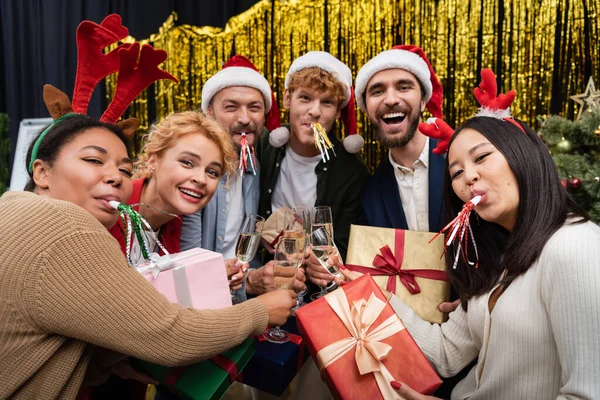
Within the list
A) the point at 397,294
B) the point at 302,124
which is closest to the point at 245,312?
the point at 397,294

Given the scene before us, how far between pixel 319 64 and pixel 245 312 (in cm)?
194

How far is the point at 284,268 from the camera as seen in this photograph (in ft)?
4.90

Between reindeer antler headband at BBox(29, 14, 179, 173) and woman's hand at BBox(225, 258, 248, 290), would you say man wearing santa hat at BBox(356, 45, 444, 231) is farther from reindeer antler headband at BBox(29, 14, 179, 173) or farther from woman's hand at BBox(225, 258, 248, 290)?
reindeer antler headband at BBox(29, 14, 179, 173)

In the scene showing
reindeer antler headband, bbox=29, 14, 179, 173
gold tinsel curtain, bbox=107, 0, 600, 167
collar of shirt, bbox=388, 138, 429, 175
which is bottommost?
collar of shirt, bbox=388, 138, 429, 175

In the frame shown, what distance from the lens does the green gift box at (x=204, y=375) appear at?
120cm

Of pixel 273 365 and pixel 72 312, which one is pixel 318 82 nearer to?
pixel 273 365

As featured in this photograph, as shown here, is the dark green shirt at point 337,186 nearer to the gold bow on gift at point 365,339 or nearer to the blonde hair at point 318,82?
the blonde hair at point 318,82

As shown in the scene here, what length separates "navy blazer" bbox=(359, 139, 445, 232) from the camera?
2209 mm

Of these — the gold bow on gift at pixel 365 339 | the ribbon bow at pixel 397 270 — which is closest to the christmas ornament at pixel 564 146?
the ribbon bow at pixel 397 270

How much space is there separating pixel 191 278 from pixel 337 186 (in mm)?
1508

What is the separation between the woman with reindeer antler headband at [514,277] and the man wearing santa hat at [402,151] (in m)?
0.60

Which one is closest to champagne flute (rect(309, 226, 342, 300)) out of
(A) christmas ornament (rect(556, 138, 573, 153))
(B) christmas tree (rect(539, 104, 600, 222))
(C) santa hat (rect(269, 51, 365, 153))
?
(C) santa hat (rect(269, 51, 365, 153))

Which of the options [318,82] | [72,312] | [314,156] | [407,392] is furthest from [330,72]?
[72,312]

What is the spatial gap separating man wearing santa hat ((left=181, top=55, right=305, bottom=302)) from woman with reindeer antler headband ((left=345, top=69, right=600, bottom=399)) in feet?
3.16
